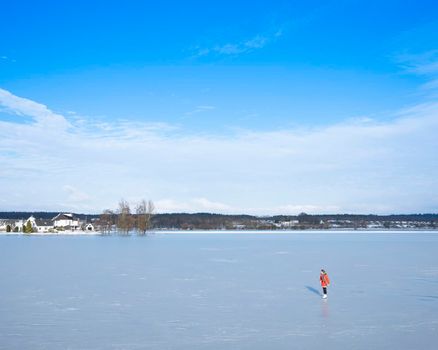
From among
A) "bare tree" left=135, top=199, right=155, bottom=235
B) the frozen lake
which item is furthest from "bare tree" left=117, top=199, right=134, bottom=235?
the frozen lake

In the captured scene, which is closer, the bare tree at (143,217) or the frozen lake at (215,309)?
the frozen lake at (215,309)

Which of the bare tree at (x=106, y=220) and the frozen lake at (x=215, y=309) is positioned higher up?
the bare tree at (x=106, y=220)

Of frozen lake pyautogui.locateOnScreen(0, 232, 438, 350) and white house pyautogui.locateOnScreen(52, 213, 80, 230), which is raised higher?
white house pyautogui.locateOnScreen(52, 213, 80, 230)

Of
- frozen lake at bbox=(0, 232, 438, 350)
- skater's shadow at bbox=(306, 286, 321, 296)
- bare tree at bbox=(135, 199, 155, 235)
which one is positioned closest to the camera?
frozen lake at bbox=(0, 232, 438, 350)

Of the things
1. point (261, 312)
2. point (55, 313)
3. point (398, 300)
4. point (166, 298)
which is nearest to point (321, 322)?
point (261, 312)

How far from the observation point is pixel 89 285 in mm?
17656

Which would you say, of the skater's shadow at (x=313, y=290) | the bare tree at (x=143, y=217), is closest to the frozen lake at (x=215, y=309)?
the skater's shadow at (x=313, y=290)

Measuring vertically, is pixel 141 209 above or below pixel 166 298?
above

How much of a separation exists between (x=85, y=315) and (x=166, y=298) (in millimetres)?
3176

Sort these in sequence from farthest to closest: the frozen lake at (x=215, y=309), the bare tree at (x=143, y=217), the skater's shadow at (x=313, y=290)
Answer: the bare tree at (x=143, y=217)
the skater's shadow at (x=313, y=290)
the frozen lake at (x=215, y=309)

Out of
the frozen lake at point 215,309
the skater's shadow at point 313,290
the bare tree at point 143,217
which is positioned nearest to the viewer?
the frozen lake at point 215,309

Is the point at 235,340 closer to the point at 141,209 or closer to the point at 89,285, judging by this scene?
the point at 89,285

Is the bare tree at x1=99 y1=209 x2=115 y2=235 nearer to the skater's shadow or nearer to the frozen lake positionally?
the frozen lake

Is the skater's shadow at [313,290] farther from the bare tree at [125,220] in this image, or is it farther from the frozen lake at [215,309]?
the bare tree at [125,220]
